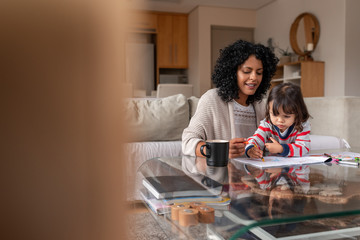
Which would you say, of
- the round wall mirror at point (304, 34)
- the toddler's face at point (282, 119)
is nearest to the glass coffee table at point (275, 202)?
the toddler's face at point (282, 119)

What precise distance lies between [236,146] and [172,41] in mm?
5825

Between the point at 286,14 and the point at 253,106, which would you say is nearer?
the point at 253,106

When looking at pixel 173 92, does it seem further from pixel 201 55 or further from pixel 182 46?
pixel 182 46

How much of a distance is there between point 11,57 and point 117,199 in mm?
69

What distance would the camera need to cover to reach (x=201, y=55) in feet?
20.8

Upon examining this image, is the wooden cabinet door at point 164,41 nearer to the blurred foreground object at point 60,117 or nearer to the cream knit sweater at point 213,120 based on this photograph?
the cream knit sweater at point 213,120

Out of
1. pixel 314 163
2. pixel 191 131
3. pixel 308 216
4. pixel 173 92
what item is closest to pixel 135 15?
pixel 308 216

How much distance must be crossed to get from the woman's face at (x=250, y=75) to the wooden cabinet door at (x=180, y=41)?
17.5 ft

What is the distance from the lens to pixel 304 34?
5.19m

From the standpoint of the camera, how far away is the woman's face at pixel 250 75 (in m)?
1.53

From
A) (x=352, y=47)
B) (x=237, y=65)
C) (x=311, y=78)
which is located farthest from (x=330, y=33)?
(x=237, y=65)

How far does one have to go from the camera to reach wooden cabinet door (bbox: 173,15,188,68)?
675 centimetres

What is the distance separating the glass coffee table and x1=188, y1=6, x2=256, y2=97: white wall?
17.5 ft

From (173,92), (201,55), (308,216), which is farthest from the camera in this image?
(201,55)
